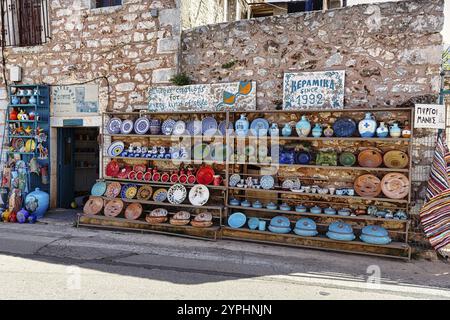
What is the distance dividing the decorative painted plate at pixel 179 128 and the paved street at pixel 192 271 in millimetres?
1932

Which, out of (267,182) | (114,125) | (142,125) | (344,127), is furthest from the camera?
(114,125)

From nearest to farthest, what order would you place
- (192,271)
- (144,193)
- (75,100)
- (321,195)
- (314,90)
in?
(192,271) < (321,195) < (314,90) < (144,193) < (75,100)

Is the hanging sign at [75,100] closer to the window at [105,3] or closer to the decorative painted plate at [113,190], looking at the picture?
the decorative painted plate at [113,190]

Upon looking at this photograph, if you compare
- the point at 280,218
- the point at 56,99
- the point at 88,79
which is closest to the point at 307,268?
the point at 280,218

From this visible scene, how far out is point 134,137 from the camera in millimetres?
6566

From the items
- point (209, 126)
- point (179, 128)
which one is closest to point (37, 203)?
point (179, 128)

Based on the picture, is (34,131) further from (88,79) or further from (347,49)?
(347,49)

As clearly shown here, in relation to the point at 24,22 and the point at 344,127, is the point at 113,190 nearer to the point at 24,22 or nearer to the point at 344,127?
the point at 344,127

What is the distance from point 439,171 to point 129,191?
526 cm

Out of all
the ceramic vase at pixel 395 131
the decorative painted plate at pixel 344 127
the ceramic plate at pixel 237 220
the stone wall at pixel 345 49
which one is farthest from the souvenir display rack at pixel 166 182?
the ceramic vase at pixel 395 131

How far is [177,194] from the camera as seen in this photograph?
5.90 metres

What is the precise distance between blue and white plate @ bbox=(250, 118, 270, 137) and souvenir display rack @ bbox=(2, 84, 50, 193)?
4.82 meters

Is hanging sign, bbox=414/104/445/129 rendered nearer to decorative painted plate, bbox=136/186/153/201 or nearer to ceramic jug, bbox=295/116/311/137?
ceramic jug, bbox=295/116/311/137

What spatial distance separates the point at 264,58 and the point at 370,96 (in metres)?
1.93
